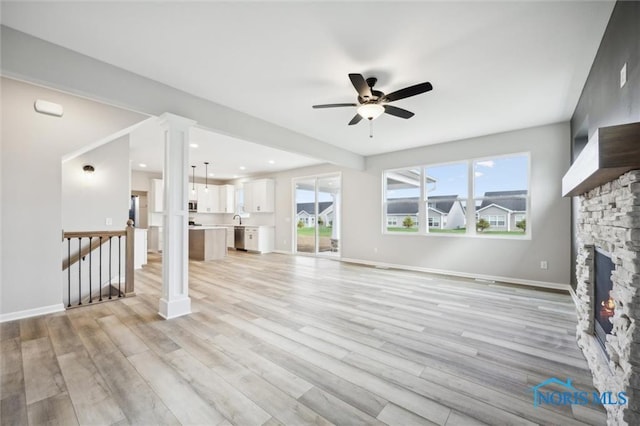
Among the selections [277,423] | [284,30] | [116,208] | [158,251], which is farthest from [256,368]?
[158,251]

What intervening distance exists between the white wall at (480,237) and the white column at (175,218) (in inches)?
176

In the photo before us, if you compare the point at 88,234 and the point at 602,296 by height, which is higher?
the point at 88,234

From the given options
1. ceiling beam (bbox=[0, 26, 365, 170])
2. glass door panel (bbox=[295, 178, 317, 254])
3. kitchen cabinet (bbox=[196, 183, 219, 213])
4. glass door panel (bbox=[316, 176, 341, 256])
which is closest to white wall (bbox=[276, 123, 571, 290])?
glass door panel (bbox=[316, 176, 341, 256])

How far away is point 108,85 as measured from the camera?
105 inches

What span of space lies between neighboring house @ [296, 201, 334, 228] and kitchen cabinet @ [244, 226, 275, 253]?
3.74 feet

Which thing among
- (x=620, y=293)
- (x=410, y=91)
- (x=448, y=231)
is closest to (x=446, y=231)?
(x=448, y=231)

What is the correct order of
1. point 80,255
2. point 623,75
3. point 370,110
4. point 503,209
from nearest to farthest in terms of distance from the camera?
point 623,75, point 370,110, point 80,255, point 503,209

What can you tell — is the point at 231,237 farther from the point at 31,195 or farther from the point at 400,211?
the point at 31,195

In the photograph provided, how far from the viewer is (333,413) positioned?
1600mm

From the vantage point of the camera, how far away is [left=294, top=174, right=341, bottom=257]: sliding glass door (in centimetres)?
777

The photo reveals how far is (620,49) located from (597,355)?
2221 millimetres

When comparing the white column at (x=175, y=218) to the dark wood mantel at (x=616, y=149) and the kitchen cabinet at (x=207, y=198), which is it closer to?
the dark wood mantel at (x=616, y=149)

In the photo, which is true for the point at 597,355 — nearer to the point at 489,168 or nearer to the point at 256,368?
the point at 256,368

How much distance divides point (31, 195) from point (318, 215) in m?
6.02
